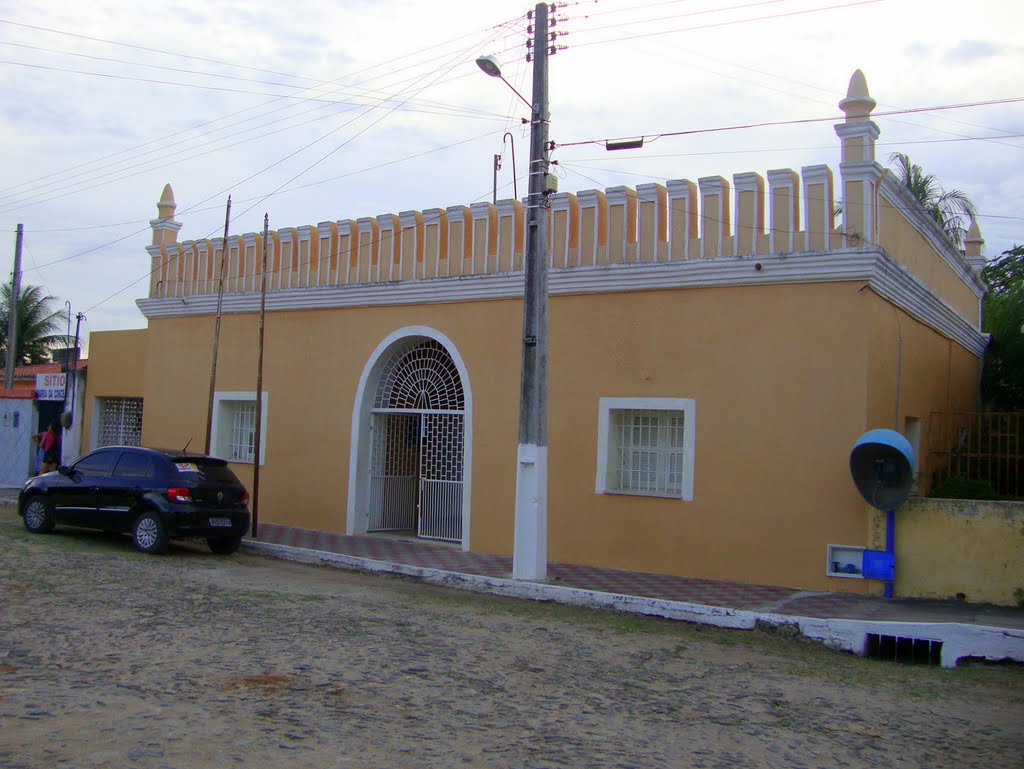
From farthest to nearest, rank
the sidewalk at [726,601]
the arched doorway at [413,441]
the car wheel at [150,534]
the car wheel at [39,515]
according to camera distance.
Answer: the arched doorway at [413,441], the car wheel at [39,515], the car wheel at [150,534], the sidewalk at [726,601]

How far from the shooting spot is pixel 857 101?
10648mm

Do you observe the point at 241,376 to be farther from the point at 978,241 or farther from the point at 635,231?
the point at 978,241

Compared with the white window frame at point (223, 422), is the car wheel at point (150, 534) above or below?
below

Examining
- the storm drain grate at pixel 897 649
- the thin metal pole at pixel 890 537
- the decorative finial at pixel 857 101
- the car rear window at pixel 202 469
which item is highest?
the decorative finial at pixel 857 101

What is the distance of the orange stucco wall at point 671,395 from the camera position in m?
10.6

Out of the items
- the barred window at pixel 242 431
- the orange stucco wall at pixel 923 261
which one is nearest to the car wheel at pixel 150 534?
the barred window at pixel 242 431

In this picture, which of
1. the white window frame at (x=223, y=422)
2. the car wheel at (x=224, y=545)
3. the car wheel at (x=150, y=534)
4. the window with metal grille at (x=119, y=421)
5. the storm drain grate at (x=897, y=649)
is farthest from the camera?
the window with metal grille at (x=119, y=421)

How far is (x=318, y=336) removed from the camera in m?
15.3

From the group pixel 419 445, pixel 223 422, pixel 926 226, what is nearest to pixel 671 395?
pixel 926 226

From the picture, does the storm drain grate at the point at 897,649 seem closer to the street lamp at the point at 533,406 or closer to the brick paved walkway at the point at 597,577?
the brick paved walkway at the point at 597,577

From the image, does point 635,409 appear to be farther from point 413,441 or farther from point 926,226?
point 926,226

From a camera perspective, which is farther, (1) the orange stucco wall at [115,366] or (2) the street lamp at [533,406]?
(1) the orange stucco wall at [115,366]

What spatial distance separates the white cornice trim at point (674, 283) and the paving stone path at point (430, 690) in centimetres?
420

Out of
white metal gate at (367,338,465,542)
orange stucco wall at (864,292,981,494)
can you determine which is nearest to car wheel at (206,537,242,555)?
white metal gate at (367,338,465,542)
